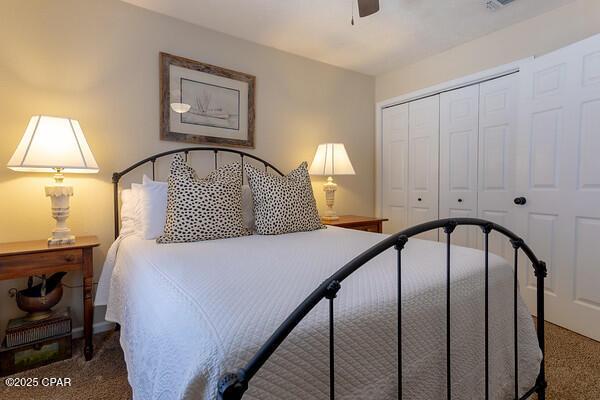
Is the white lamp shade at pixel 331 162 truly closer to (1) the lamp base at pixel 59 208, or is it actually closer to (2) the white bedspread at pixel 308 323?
(2) the white bedspread at pixel 308 323

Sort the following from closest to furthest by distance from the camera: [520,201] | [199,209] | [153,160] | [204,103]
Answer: [199,209], [153,160], [520,201], [204,103]

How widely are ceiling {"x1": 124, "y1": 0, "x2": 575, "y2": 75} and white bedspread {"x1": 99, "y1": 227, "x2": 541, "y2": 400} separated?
5.70 feet

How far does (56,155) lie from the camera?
164cm

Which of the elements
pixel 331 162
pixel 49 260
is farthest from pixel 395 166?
pixel 49 260

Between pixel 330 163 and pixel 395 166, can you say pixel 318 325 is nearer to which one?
pixel 330 163

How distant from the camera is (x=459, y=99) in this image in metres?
2.84

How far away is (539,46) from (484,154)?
33.4 inches

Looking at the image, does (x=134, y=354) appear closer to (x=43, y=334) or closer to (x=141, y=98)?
(x=43, y=334)

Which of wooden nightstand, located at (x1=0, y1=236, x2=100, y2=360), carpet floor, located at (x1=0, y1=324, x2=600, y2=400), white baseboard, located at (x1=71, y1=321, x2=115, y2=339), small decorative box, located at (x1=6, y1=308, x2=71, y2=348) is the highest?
wooden nightstand, located at (x1=0, y1=236, x2=100, y2=360)

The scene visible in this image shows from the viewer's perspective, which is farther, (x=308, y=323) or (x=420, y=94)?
(x=420, y=94)

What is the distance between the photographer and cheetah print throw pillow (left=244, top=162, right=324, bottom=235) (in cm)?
201

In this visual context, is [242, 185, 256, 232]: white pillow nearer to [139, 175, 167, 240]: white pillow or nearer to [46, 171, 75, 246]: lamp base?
[139, 175, 167, 240]: white pillow

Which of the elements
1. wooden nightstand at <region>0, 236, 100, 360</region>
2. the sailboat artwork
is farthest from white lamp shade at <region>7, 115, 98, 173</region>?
the sailboat artwork

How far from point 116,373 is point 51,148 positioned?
1.23 meters
